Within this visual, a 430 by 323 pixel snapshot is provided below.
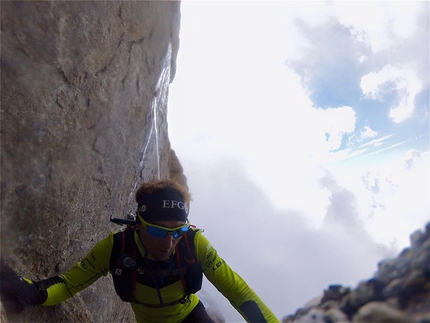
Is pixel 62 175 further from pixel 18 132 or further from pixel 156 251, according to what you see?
pixel 156 251

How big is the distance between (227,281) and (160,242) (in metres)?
0.84

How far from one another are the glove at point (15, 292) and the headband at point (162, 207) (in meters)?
1.38

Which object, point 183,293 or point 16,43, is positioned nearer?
point 183,293

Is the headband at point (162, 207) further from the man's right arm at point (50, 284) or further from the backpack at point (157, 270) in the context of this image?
the man's right arm at point (50, 284)

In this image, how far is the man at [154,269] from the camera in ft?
11.6

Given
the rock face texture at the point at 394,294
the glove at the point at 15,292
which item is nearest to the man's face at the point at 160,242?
the glove at the point at 15,292

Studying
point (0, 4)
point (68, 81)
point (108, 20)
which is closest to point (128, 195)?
point (68, 81)

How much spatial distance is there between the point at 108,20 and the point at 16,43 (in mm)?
1916

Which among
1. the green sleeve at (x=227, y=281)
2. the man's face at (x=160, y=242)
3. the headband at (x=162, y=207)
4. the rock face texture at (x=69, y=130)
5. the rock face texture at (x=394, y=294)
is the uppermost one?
the rock face texture at (x=69, y=130)

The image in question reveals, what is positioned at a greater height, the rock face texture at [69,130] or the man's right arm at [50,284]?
the rock face texture at [69,130]

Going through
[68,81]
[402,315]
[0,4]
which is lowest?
[402,315]

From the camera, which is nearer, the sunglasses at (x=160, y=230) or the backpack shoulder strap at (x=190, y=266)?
the sunglasses at (x=160, y=230)

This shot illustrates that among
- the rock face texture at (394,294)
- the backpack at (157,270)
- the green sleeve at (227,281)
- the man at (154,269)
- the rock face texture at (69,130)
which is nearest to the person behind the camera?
the rock face texture at (394,294)

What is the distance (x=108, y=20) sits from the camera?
586cm
